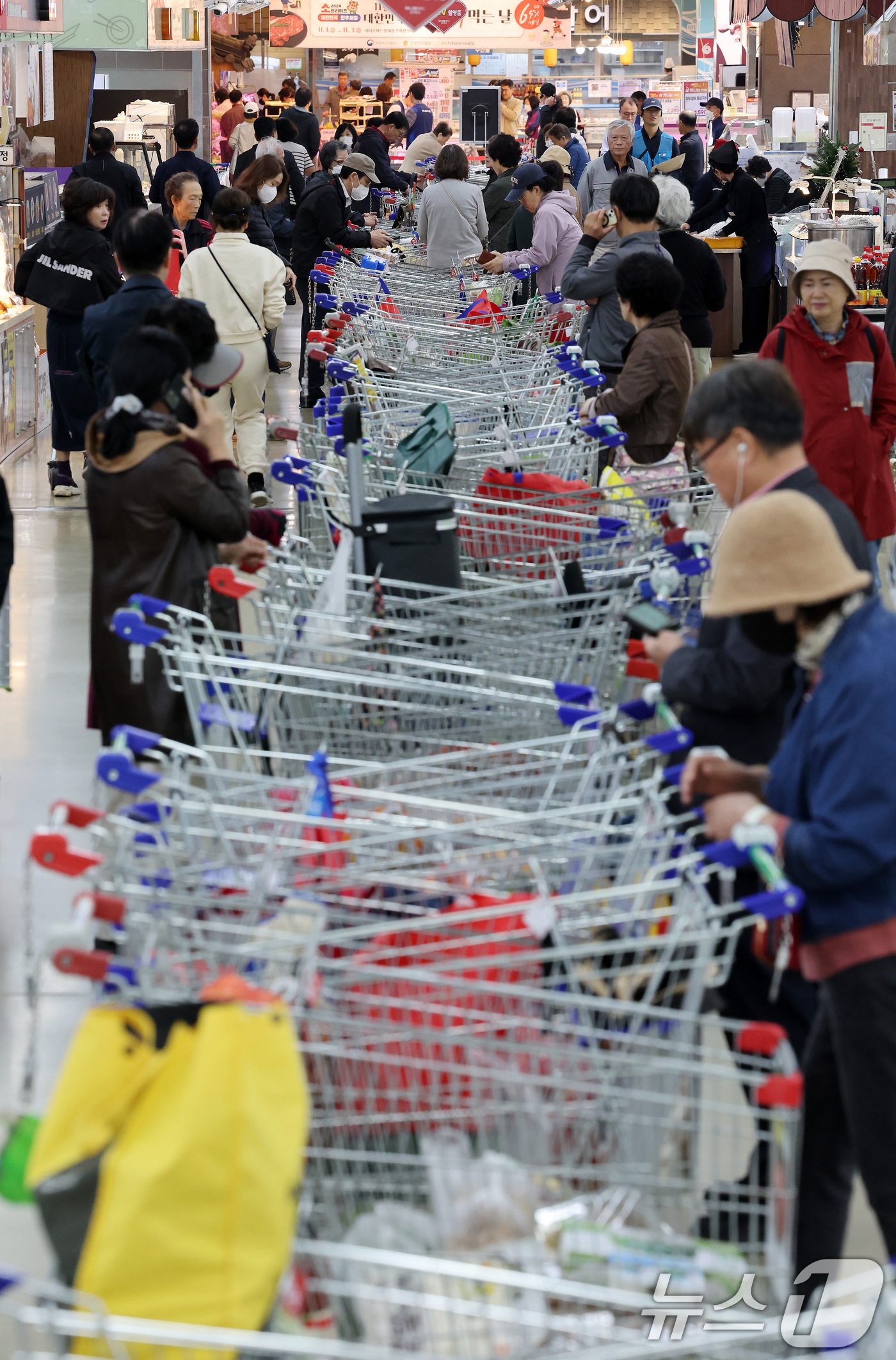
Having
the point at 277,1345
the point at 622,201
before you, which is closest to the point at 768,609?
the point at 277,1345

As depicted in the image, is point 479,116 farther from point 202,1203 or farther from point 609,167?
point 202,1203

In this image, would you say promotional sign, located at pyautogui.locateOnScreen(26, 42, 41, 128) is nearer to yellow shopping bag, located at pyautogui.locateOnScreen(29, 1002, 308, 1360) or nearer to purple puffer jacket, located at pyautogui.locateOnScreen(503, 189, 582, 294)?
purple puffer jacket, located at pyautogui.locateOnScreen(503, 189, 582, 294)

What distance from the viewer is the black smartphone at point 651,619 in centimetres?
305

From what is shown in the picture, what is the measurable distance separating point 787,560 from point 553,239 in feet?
25.5

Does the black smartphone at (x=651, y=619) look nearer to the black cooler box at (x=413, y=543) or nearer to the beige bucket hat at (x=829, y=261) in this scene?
the black cooler box at (x=413, y=543)

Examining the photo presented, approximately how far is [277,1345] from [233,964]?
71cm

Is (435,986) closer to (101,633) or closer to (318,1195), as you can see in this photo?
(318,1195)

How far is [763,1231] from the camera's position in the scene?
2447mm

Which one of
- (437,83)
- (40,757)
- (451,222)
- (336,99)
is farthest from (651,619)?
(437,83)

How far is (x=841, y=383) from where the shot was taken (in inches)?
202

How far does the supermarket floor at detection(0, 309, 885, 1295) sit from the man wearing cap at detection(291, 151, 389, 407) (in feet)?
6.99

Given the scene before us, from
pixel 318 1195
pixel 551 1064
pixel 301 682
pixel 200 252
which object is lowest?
pixel 318 1195

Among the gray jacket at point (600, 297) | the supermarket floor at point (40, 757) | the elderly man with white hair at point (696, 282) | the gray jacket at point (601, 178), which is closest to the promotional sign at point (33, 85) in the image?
the supermarket floor at point (40, 757)

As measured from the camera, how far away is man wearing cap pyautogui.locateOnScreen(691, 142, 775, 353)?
13.0m
